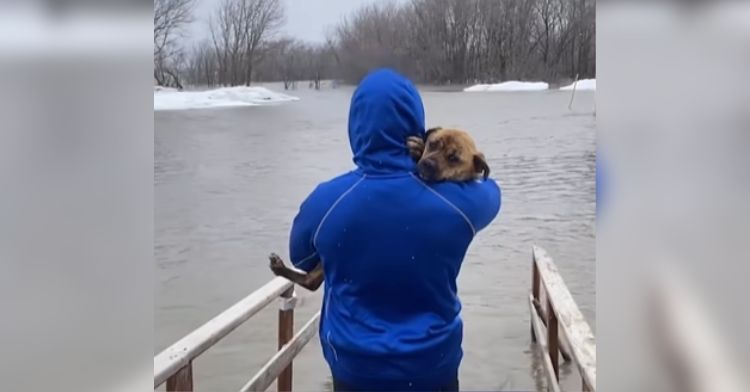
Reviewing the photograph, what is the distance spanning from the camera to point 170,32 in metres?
0.95

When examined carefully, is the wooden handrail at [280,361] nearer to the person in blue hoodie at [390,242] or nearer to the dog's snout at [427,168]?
the person in blue hoodie at [390,242]

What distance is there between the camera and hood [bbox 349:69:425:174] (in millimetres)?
855

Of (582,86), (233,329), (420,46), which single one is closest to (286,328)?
(233,329)

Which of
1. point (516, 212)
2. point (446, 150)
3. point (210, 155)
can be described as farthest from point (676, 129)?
point (210, 155)

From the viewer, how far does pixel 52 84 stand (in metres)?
0.55

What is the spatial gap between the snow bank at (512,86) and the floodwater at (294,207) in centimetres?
4

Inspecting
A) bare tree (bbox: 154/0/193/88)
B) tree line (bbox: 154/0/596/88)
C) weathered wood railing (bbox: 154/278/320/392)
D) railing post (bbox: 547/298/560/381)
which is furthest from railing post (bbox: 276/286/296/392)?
bare tree (bbox: 154/0/193/88)

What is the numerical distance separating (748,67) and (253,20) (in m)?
1.48

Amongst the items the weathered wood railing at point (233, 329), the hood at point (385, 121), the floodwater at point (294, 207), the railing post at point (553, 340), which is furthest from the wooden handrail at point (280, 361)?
the hood at point (385, 121)

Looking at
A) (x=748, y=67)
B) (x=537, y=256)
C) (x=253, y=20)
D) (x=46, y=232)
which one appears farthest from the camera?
(x=537, y=256)

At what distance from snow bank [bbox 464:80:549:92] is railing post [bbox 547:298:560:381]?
0.61m

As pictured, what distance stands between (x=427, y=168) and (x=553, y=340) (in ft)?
3.82

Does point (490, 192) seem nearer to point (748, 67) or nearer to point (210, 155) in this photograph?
point (748, 67)

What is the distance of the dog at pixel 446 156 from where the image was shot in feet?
2.84
